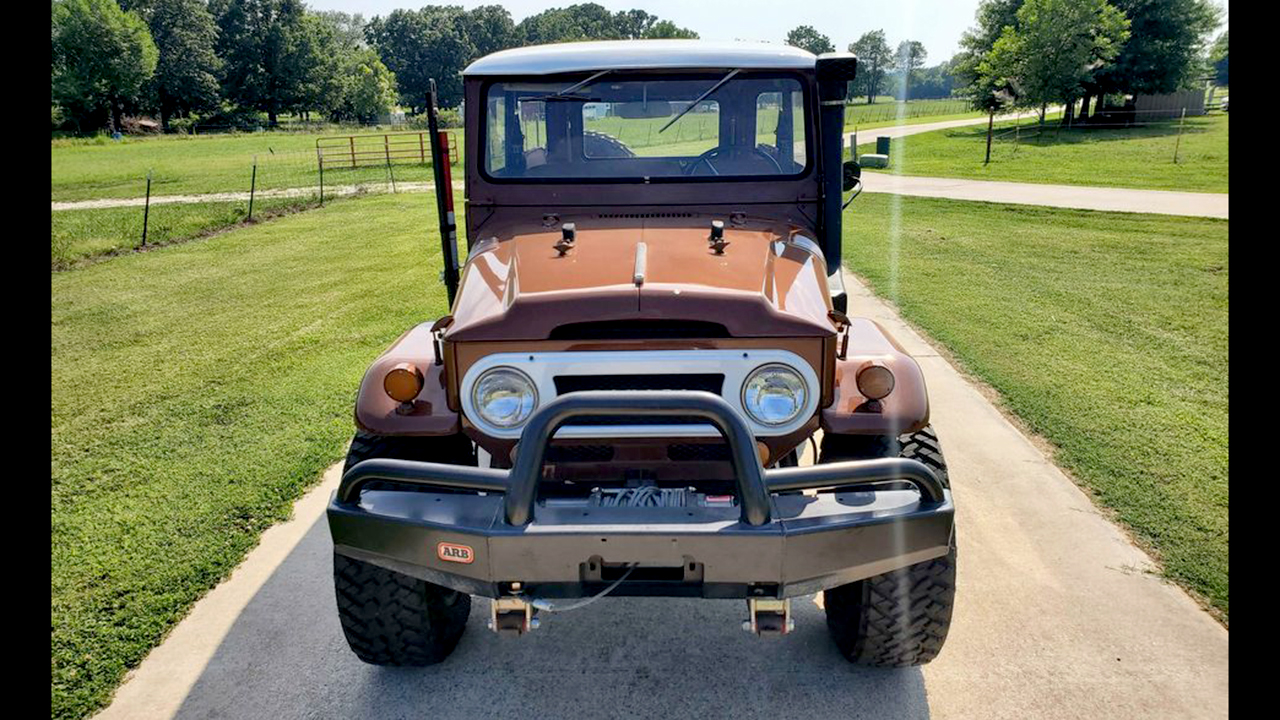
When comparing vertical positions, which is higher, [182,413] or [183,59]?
[183,59]

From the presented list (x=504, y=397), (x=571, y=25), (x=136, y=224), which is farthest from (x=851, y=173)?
(x=571, y=25)

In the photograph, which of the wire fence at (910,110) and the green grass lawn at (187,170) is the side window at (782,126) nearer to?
the green grass lawn at (187,170)

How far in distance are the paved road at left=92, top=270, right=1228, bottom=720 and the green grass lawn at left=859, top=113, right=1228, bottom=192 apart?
16510 millimetres

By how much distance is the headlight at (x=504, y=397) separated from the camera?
283 cm

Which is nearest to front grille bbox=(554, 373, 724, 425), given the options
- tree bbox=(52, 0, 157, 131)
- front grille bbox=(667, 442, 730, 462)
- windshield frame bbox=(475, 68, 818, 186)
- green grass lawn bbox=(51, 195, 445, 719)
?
front grille bbox=(667, 442, 730, 462)

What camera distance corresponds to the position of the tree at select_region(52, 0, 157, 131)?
62719 mm

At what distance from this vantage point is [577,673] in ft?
10.7

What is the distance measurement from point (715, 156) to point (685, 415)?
1.95 m

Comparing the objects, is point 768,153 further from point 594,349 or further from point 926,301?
point 926,301

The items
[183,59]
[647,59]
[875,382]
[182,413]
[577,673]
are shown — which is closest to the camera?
[875,382]

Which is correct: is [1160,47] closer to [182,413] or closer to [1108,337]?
[1108,337]

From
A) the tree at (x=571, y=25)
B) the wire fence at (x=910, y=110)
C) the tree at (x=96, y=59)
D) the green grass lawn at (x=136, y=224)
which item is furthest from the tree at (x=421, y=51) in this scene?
the green grass lawn at (x=136, y=224)

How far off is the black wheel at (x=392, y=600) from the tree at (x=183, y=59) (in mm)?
78862

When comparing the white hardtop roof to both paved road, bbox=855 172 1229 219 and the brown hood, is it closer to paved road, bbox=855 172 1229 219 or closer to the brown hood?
the brown hood
